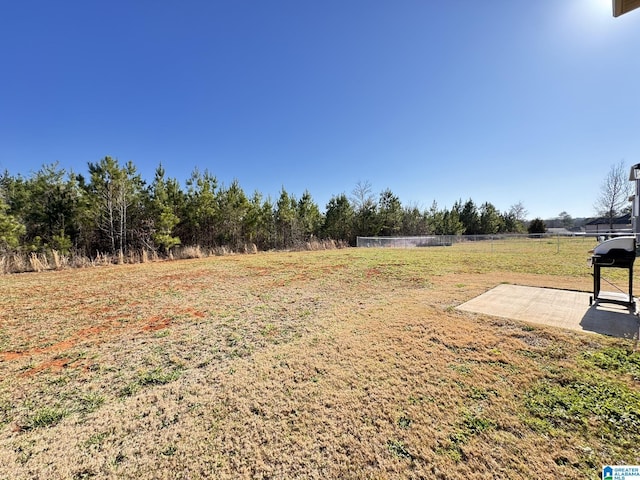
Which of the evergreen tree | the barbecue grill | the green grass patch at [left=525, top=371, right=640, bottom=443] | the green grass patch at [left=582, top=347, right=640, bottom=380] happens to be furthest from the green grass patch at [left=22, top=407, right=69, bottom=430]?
the evergreen tree

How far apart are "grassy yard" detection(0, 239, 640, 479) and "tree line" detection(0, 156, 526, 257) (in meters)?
9.31

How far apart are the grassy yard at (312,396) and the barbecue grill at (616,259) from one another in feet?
4.52

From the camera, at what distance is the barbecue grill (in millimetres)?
3150

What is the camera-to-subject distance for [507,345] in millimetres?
2457

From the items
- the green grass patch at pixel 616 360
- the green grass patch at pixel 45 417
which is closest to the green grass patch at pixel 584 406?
the green grass patch at pixel 616 360

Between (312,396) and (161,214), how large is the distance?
13.4 meters

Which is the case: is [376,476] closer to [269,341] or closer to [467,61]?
[269,341]

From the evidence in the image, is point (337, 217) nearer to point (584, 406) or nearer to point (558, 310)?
point (558, 310)

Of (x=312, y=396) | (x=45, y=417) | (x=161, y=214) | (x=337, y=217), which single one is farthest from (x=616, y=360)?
(x=337, y=217)

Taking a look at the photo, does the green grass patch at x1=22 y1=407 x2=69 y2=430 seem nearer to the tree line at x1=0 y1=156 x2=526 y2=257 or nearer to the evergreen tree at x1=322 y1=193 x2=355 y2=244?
the tree line at x1=0 y1=156 x2=526 y2=257

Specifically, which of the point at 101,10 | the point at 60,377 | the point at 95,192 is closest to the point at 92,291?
the point at 60,377

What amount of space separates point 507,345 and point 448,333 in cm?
54

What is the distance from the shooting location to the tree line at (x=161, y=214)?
32.1 ft

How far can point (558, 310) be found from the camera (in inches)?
133
